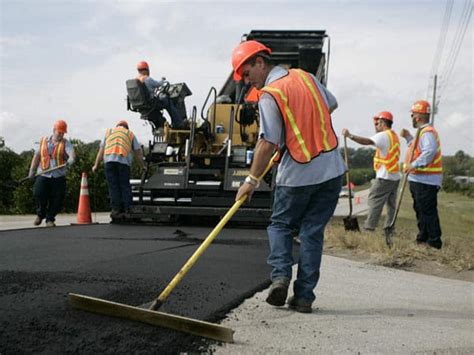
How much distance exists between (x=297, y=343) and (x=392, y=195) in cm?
524

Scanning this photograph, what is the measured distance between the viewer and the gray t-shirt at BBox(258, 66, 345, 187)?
3467 mm

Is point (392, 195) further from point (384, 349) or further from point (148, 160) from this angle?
point (384, 349)

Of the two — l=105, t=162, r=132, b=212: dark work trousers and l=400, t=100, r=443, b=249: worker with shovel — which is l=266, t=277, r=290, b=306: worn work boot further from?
l=105, t=162, r=132, b=212: dark work trousers

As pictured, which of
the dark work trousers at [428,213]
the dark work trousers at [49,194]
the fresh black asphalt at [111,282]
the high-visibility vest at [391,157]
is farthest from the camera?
the dark work trousers at [49,194]

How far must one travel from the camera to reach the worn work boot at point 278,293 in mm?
3389

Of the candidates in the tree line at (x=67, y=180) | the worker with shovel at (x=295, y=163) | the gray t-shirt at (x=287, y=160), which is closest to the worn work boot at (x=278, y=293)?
the worker with shovel at (x=295, y=163)

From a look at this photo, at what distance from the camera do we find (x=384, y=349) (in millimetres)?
2771

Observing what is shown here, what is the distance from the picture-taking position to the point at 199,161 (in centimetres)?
860

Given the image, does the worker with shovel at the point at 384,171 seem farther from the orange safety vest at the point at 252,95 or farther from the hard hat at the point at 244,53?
the hard hat at the point at 244,53

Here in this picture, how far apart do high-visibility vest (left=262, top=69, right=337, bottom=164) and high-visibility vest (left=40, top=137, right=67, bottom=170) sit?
5.93 m

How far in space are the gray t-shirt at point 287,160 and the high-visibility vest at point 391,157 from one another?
404 centimetres

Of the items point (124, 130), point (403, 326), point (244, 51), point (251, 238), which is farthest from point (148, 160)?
point (403, 326)

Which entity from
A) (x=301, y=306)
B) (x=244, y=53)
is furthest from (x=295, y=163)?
(x=301, y=306)

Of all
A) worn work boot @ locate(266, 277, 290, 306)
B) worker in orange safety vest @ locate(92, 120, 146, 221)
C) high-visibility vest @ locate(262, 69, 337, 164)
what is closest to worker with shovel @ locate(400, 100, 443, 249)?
high-visibility vest @ locate(262, 69, 337, 164)
